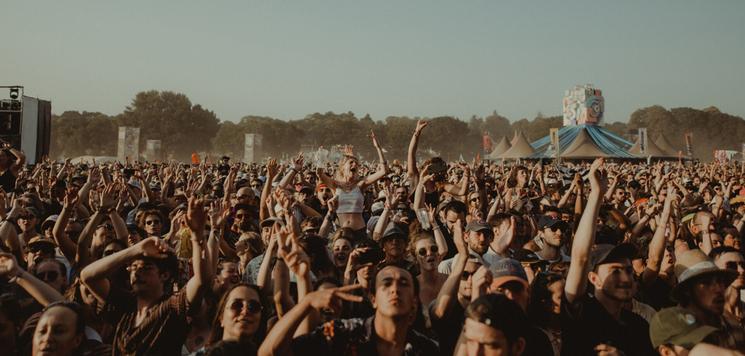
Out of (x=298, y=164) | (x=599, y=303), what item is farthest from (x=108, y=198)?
(x=599, y=303)

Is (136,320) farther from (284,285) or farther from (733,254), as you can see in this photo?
(733,254)

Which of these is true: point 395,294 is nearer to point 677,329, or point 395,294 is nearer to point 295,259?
point 295,259

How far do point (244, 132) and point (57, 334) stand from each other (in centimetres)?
8020

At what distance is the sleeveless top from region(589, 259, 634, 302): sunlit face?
415 centimetres

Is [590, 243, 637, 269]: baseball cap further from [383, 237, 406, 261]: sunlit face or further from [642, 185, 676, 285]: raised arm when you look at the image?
[383, 237, 406, 261]: sunlit face

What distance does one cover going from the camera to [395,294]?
331cm

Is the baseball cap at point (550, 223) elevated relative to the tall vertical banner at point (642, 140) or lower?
lower

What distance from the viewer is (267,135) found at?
8225cm

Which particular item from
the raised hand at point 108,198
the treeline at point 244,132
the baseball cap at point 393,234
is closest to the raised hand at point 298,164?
the raised hand at point 108,198

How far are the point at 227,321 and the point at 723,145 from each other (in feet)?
349

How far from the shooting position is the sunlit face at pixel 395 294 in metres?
3.30

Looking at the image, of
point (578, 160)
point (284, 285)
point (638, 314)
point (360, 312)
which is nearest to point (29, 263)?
point (284, 285)

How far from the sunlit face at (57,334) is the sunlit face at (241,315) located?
845 mm

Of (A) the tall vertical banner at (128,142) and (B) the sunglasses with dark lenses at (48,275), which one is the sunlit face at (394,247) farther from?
(A) the tall vertical banner at (128,142)
